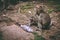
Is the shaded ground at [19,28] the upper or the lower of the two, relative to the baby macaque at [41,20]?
lower

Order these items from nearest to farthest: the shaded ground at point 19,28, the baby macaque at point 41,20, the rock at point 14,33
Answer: the rock at point 14,33, the shaded ground at point 19,28, the baby macaque at point 41,20

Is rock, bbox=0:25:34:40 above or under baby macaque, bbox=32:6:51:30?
under

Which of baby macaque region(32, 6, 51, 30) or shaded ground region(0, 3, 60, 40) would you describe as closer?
shaded ground region(0, 3, 60, 40)

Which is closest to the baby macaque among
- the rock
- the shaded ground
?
the shaded ground

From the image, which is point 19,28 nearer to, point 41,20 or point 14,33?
point 14,33

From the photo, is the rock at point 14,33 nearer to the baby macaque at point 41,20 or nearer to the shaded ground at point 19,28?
the shaded ground at point 19,28

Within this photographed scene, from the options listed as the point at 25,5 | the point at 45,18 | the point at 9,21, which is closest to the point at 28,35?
the point at 45,18

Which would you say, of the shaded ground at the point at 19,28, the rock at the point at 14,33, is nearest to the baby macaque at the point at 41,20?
the shaded ground at the point at 19,28

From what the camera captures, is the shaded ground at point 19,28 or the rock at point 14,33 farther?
the shaded ground at point 19,28

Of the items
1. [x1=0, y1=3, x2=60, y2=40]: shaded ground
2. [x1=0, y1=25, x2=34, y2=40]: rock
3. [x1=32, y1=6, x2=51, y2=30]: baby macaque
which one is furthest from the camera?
[x1=32, y1=6, x2=51, y2=30]: baby macaque

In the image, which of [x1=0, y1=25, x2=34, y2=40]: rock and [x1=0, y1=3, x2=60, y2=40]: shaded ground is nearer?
[x1=0, y1=25, x2=34, y2=40]: rock

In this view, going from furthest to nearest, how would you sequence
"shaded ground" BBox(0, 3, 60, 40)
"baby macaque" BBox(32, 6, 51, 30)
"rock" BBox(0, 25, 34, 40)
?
"baby macaque" BBox(32, 6, 51, 30), "shaded ground" BBox(0, 3, 60, 40), "rock" BBox(0, 25, 34, 40)

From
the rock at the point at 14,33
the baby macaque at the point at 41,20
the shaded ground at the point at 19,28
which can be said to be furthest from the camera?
the baby macaque at the point at 41,20

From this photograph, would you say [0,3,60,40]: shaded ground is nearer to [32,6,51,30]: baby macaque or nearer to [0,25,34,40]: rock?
[0,25,34,40]: rock
